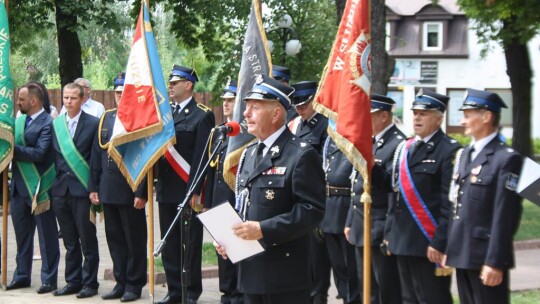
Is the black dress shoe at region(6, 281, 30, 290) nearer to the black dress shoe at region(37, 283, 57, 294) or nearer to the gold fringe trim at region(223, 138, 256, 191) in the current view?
the black dress shoe at region(37, 283, 57, 294)

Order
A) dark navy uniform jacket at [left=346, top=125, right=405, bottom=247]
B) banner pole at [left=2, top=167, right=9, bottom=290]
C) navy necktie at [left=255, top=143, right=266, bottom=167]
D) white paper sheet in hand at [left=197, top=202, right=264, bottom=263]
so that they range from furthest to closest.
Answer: banner pole at [left=2, top=167, right=9, bottom=290], dark navy uniform jacket at [left=346, top=125, right=405, bottom=247], navy necktie at [left=255, top=143, right=266, bottom=167], white paper sheet in hand at [left=197, top=202, right=264, bottom=263]

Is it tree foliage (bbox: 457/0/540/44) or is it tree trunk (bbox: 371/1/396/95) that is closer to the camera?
tree trunk (bbox: 371/1/396/95)

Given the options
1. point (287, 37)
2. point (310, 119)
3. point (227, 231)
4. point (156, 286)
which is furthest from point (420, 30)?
point (227, 231)

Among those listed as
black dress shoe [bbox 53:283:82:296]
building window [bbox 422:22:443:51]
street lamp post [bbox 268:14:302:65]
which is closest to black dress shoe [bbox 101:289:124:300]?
black dress shoe [bbox 53:283:82:296]

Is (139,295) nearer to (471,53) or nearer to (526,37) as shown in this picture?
(526,37)

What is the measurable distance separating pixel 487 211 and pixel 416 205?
95cm

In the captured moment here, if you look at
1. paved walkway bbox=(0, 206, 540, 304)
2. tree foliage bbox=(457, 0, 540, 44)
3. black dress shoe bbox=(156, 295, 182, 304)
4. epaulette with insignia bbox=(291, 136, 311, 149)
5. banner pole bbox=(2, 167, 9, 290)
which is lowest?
paved walkway bbox=(0, 206, 540, 304)

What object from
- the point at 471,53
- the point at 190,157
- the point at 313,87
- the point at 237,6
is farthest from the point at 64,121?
the point at 471,53

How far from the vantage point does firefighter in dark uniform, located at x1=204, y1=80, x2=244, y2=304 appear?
365 inches

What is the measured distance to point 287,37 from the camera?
22328 mm

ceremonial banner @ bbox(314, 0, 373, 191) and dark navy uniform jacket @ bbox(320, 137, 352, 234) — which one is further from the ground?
ceremonial banner @ bbox(314, 0, 373, 191)

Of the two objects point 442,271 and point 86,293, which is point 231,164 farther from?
point 86,293

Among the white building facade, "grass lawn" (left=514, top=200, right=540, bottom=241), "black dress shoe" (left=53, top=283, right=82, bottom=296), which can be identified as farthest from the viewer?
the white building facade

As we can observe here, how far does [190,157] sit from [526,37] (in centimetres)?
1242
